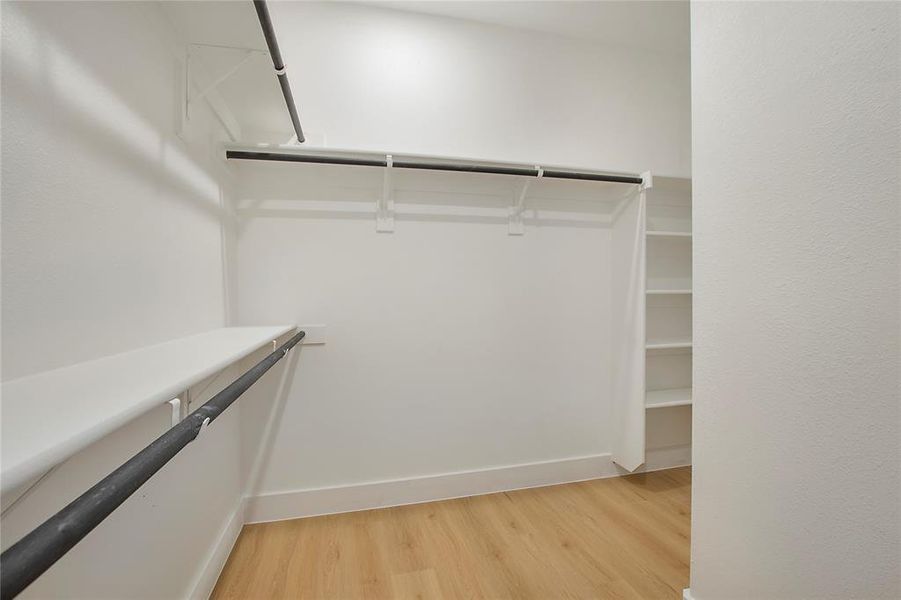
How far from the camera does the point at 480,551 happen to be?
1498 millimetres

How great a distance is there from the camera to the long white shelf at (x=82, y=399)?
1.05ft

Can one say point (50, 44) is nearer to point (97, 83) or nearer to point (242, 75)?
point (97, 83)

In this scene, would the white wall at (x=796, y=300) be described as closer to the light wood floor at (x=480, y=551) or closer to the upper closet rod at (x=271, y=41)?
the light wood floor at (x=480, y=551)

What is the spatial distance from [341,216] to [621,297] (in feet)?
5.48

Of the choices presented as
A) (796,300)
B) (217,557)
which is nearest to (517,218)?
(796,300)

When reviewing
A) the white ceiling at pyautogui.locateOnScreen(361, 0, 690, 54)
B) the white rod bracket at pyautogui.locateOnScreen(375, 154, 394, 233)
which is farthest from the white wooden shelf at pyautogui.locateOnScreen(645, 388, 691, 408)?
the white ceiling at pyautogui.locateOnScreen(361, 0, 690, 54)

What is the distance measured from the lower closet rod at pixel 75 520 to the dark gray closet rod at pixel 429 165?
4.18 ft

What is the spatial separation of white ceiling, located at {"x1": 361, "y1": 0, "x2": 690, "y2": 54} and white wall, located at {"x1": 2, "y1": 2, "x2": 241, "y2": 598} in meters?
1.46

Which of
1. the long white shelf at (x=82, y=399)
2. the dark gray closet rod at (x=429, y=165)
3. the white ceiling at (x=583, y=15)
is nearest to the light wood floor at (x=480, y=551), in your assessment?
the long white shelf at (x=82, y=399)

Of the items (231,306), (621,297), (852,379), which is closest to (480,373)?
(621,297)

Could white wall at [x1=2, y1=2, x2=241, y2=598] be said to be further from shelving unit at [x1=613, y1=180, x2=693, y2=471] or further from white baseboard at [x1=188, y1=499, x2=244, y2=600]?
shelving unit at [x1=613, y1=180, x2=693, y2=471]

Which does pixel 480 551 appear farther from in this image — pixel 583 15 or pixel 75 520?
pixel 583 15

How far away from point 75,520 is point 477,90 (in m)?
2.26

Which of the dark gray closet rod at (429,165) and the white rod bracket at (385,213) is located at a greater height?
the dark gray closet rod at (429,165)
